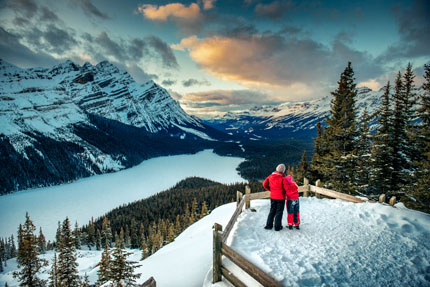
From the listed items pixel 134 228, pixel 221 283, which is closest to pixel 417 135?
pixel 221 283

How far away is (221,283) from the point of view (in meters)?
5.31

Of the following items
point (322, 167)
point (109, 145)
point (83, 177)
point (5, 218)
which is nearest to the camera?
point (322, 167)

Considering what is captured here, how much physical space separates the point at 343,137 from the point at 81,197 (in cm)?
13834

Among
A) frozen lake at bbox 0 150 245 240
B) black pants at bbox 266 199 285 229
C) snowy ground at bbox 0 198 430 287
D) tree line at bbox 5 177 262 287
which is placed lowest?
frozen lake at bbox 0 150 245 240

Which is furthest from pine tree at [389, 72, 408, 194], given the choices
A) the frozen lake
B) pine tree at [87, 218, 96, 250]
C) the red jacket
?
the frozen lake

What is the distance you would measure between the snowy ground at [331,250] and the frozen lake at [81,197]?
9496cm

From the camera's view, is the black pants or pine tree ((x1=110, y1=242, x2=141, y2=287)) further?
pine tree ((x1=110, y1=242, x2=141, y2=287))

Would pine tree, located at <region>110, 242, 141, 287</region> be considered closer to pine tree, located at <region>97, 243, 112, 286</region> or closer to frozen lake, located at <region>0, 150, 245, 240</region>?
pine tree, located at <region>97, 243, 112, 286</region>

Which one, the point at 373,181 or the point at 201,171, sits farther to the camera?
the point at 201,171

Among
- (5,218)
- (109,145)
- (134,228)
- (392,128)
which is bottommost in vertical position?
(5,218)

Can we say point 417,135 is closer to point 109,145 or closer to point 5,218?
point 5,218

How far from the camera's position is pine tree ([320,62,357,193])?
17125mm

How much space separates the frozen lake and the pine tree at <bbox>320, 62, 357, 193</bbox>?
9779cm

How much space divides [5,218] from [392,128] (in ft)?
469
